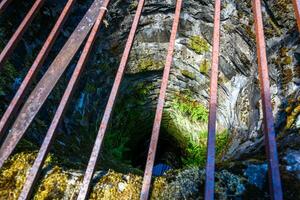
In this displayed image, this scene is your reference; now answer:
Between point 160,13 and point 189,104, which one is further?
point 189,104

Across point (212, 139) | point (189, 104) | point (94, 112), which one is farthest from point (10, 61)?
point (189, 104)

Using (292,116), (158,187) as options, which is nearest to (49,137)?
(158,187)

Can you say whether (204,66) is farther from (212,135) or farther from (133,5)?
(212,135)

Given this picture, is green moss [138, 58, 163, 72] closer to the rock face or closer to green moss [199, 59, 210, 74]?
the rock face

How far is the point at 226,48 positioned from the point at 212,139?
8.92 ft

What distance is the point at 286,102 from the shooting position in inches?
83.0

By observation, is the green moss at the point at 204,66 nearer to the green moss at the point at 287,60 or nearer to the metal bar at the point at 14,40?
the green moss at the point at 287,60

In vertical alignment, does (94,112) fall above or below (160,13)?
below

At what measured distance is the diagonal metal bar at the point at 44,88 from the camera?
1295mm

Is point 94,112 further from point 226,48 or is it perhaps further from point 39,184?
point 39,184

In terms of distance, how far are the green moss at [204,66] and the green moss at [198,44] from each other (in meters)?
0.16

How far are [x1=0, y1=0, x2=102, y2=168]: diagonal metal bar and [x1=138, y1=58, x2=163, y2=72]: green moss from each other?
2.33m

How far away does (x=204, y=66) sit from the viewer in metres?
4.09

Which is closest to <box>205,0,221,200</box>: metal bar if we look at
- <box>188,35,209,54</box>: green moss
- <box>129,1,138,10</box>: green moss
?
<box>129,1,138,10</box>: green moss
